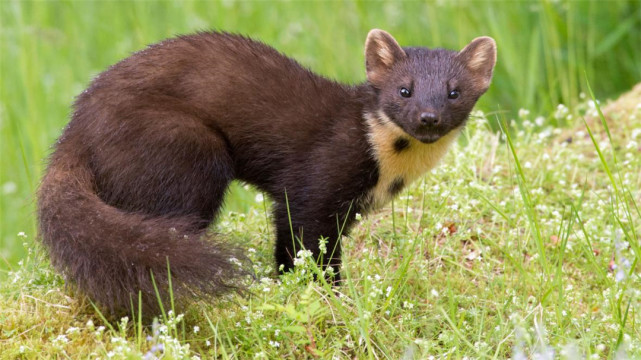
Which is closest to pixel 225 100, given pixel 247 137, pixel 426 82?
pixel 247 137

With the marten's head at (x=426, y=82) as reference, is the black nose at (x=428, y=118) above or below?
below

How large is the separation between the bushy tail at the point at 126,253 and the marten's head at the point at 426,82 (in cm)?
124

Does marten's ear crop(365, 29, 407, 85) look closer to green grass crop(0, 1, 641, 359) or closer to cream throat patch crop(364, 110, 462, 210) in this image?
cream throat patch crop(364, 110, 462, 210)

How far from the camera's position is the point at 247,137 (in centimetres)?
496

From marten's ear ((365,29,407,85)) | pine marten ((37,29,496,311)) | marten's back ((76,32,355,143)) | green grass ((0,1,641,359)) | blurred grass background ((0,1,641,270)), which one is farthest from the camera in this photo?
blurred grass background ((0,1,641,270))

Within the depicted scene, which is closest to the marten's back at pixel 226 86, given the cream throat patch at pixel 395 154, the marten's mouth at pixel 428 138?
the cream throat patch at pixel 395 154

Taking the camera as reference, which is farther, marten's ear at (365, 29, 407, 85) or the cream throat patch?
marten's ear at (365, 29, 407, 85)

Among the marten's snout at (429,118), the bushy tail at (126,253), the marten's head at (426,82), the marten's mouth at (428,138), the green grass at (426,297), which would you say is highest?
the marten's head at (426,82)

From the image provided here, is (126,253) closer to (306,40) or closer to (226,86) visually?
(226,86)

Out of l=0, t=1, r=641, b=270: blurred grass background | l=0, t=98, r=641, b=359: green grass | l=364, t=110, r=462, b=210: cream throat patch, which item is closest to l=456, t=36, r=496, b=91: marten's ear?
l=364, t=110, r=462, b=210: cream throat patch

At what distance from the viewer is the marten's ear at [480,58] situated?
511 cm

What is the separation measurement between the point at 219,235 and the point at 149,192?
0.63 metres

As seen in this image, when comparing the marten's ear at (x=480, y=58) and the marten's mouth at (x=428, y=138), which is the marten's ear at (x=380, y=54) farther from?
the marten's mouth at (x=428, y=138)

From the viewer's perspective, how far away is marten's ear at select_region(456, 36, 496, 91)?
A: 16.8 ft
